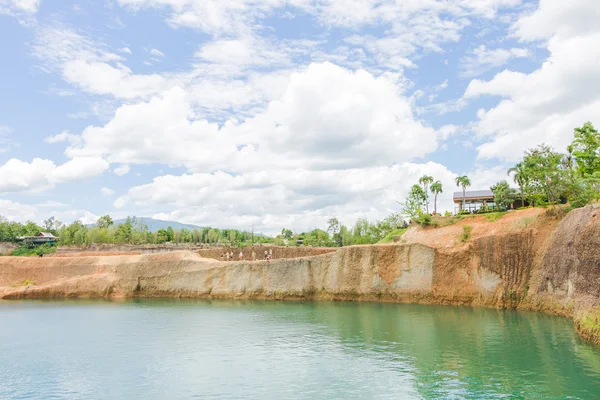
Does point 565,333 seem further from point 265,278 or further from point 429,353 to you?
point 265,278

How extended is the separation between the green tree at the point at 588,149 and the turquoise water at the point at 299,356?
20.6 m

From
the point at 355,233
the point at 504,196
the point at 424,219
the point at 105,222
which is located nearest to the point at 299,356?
the point at 424,219

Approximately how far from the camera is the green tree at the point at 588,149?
47625 mm

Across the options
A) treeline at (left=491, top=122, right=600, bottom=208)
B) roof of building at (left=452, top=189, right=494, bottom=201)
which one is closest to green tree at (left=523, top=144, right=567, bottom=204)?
treeline at (left=491, top=122, right=600, bottom=208)

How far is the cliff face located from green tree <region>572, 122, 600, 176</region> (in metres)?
10.1

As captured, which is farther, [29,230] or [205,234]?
[205,234]

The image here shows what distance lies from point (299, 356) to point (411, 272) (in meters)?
23.4

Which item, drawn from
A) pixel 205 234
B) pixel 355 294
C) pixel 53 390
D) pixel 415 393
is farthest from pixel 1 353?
pixel 205 234

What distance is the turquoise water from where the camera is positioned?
18062mm

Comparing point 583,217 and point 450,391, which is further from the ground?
point 583,217

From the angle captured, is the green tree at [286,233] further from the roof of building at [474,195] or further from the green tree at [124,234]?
the roof of building at [474,195]

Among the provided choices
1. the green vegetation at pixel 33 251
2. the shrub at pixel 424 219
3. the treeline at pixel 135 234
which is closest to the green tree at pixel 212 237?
the treeline at pixel 135 234

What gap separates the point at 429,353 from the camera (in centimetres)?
2361

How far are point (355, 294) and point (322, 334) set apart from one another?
707 inches
